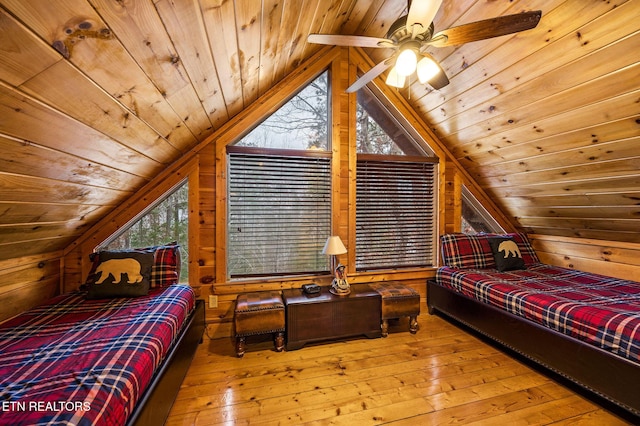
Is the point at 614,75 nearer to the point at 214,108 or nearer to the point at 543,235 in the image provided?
the point at 543,235

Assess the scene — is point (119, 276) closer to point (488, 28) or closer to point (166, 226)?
point (166, 226)

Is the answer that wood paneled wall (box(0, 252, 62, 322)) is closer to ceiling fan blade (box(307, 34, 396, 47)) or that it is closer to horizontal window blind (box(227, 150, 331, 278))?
horizontal window blind (box(227, 150, 331, 278))

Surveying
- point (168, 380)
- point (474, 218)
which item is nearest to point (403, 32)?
point (168, 380)

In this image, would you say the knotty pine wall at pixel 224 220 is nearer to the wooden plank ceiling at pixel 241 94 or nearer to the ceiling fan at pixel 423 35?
the wooden plank ceiling at pixel 241 94

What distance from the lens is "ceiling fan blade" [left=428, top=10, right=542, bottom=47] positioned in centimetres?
125

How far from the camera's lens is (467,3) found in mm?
1925

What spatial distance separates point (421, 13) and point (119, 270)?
267cm

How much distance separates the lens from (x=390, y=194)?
3.16 metres

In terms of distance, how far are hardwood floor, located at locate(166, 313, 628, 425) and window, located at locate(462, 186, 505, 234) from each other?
1635mm

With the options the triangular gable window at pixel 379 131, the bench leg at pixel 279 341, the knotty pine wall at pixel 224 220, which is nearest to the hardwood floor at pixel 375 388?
the bench leg at pixel 279 341

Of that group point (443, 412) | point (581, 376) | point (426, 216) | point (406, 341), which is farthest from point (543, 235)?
point (443, 412)

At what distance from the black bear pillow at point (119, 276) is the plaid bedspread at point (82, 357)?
0.25ft

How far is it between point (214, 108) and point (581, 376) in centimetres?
330

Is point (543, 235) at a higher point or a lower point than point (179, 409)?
higher
